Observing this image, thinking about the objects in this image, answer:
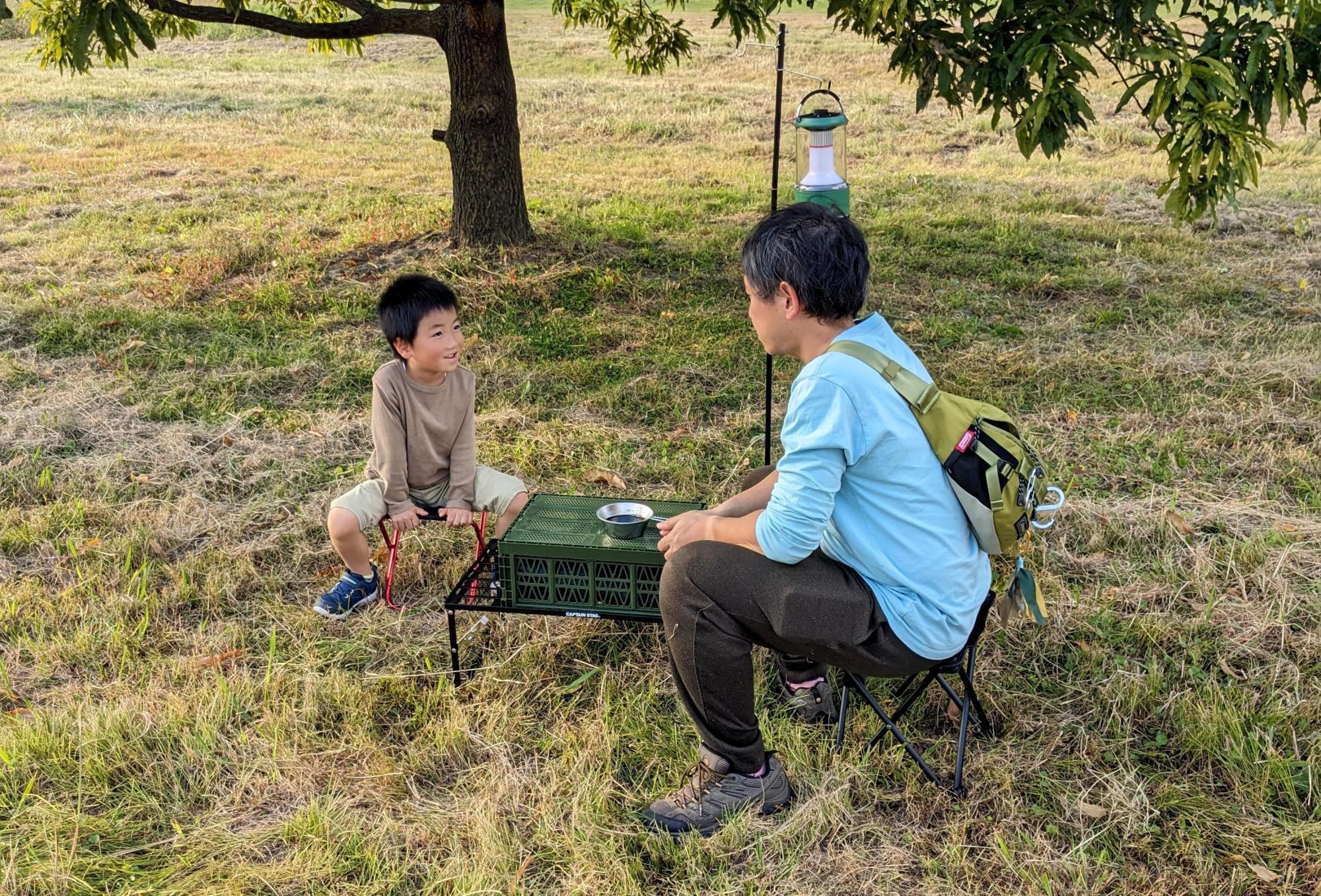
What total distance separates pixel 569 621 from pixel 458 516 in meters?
0.55

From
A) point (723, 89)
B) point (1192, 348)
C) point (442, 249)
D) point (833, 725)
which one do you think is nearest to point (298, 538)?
point (833, 725)

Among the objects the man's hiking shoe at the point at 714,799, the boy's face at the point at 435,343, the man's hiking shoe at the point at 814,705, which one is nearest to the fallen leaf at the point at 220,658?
the boy's face at the point at 435,343

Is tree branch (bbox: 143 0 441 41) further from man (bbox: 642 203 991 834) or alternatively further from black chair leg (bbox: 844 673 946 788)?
black chair leg (bbox: 844 673 946 788)

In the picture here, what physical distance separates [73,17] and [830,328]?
15.5ft

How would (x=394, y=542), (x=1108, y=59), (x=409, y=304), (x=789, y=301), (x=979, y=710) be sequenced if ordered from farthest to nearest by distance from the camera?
(x=1108, y=59) → (x=394, y=542) → (x=409, y=304) → (x=979, y=710) → (x=789, y=301)

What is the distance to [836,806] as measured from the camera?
278 cm

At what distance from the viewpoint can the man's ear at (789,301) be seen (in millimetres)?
2504

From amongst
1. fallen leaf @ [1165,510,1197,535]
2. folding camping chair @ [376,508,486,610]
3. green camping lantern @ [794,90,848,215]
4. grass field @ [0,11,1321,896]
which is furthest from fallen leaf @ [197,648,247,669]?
fallen leaf @ [1165,510,1197,535]

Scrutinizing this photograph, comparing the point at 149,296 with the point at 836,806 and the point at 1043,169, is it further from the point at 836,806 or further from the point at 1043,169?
the point at 1043,169

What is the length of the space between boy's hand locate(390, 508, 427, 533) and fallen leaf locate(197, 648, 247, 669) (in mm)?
664

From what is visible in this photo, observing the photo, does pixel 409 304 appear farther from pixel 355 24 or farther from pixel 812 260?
pixel 355 24

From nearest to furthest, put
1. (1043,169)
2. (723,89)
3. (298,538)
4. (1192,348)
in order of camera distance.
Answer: (298,538) → (1192,348) → (1043,169) → (723,89)

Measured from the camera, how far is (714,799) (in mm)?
2738

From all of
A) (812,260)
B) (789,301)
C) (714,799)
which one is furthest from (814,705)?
(812,260)
